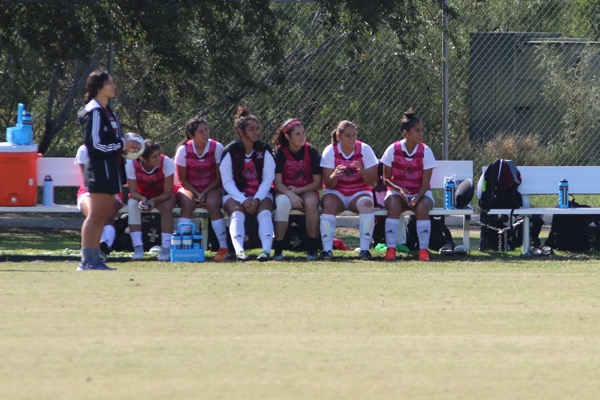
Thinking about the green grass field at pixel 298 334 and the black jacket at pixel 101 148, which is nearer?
the green grass field at pixel 298 334

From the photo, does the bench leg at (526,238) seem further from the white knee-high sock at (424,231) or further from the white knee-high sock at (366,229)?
the white knee-high sock at (366,229)

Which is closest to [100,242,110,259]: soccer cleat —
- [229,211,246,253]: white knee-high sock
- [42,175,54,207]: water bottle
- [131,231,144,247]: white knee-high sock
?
[131,231,144,247]: white knee-high sock

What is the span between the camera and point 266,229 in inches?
461

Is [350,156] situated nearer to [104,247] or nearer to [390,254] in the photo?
[390,254]

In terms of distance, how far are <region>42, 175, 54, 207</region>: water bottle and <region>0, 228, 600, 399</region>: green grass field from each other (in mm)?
2443

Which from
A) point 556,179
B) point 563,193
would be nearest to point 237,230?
point 563,193

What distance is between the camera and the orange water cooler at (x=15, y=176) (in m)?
12.5

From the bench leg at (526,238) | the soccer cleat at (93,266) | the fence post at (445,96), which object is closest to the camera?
the soccer cleat at (93,266)

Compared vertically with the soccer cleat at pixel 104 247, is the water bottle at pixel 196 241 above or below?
above

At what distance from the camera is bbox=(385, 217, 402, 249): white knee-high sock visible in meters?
12.0


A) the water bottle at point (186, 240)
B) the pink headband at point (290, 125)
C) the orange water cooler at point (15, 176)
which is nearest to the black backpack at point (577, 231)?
the pink headband at point (290, 125)

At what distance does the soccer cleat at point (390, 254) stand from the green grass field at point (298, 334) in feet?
4.60

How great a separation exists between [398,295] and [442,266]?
8.89 ft

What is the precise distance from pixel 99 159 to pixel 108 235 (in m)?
2.17
